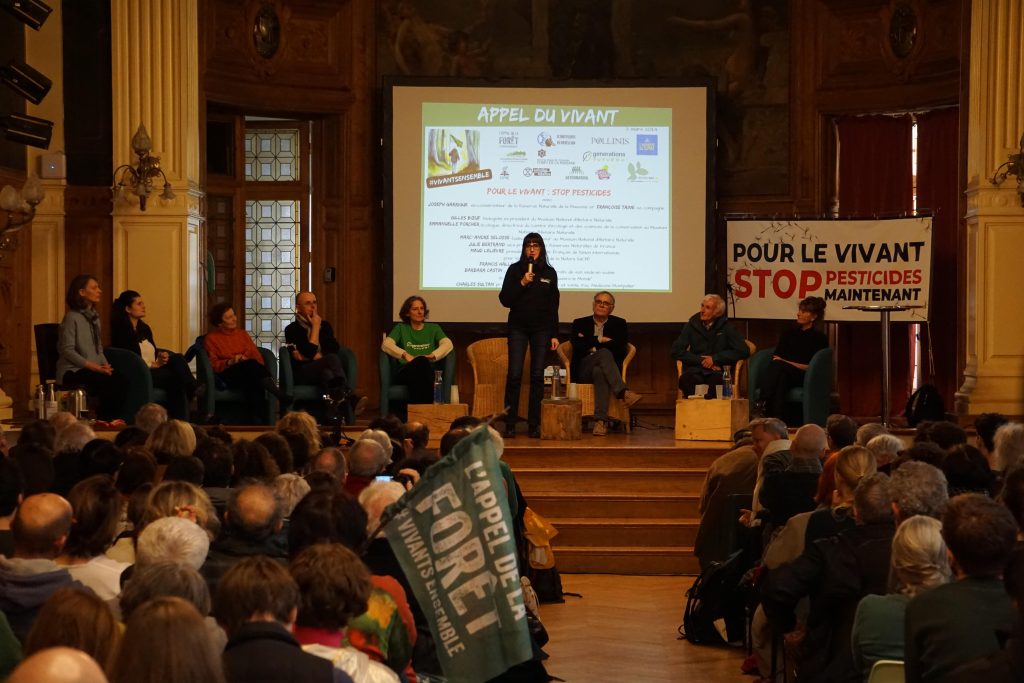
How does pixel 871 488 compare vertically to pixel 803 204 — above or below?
below

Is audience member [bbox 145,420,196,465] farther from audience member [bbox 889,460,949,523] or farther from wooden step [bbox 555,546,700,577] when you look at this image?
wooden step [bbox 555,546,700,577]

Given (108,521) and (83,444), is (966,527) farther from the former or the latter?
(83,444)

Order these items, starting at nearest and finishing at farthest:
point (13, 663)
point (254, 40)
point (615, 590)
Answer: point (13, 663) < point (615, 590) < point (254, 40)

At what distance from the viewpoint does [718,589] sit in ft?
20.4

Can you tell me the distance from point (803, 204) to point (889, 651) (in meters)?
8.60

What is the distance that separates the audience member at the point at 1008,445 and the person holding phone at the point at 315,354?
493 cm

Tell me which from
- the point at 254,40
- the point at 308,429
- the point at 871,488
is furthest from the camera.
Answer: the point at 254,40

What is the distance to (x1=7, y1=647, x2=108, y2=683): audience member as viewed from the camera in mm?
1729

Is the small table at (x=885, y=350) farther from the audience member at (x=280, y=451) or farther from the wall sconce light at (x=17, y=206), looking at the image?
the audience member at (x=280, y=451)

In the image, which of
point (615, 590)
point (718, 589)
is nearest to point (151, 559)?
point (718, 589)

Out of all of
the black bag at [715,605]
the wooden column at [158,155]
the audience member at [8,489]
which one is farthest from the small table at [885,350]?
the audience member at [8,489]

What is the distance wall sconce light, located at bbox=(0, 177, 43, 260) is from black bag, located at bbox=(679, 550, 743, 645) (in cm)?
556

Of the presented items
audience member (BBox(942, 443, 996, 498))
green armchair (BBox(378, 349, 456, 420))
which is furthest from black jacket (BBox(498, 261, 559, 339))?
audience member (BBox(942, 443, 996, 498))

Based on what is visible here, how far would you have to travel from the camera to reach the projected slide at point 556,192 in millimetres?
11703
